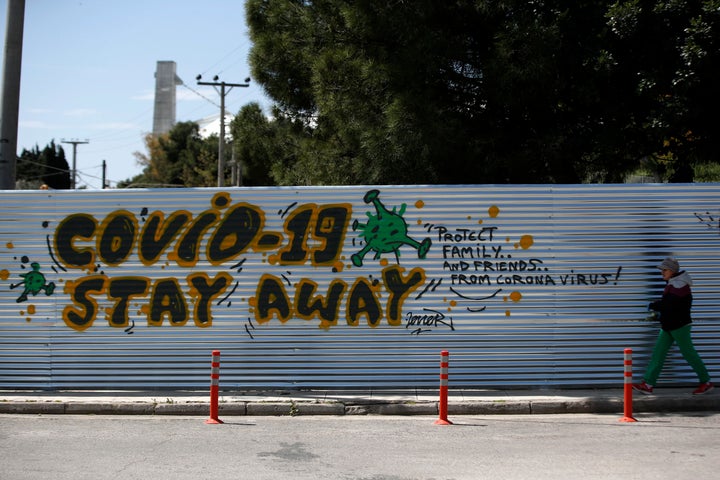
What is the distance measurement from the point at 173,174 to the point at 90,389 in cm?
6459

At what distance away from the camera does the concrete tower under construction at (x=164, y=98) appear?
109375 mm

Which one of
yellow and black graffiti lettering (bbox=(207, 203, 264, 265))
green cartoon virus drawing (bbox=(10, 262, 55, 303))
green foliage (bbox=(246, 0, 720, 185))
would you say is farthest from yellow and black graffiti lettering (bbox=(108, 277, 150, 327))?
green foliage (bbox=(246, 0, 720, 185))

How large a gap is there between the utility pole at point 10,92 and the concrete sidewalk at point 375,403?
3.87 metres

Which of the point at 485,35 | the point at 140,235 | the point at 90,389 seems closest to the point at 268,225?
the point at 140,235

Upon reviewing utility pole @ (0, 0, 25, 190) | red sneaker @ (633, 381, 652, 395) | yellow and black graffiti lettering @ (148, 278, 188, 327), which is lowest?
red sneaker @ (633, 381, 652, 395)

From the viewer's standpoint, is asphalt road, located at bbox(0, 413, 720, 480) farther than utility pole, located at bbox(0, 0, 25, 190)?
No

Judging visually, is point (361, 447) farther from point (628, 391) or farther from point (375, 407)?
point (628, 391)

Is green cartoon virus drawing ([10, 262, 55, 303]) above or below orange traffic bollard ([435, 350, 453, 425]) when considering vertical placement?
above

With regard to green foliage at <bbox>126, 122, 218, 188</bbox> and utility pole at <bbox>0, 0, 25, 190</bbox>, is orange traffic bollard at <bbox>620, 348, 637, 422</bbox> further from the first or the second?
green foliage at <bbox>126, 122, 218, 188</bbox>

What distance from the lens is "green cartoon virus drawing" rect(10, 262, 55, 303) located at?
1106cm

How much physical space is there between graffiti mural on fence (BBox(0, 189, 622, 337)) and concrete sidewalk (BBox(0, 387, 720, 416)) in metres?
1.13

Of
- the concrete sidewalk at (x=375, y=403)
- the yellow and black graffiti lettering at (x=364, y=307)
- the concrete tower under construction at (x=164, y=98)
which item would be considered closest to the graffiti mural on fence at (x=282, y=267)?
the yellow and black graffiti lettering at (x=364, y=307)

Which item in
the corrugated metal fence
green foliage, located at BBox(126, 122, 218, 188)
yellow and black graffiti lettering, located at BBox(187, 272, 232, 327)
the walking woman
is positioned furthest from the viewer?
green foliage, located at BBox(126, 122, 218, 188)

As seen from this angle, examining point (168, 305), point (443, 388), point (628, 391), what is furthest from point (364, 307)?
point (628, 391)
